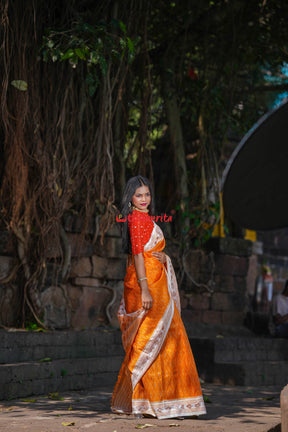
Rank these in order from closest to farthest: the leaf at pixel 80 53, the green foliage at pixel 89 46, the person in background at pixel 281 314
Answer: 1. the leaf at pixel 80 53
2. the green foliage at pixel 89 46
3. the person in background at pixel 281 314

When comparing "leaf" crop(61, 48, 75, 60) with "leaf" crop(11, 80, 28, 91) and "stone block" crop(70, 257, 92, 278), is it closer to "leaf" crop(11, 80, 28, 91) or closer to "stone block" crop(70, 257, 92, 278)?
"leaf" crop(11, 80, 28, 91)

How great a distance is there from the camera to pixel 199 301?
8477 millimetres

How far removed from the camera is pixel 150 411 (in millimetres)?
3979

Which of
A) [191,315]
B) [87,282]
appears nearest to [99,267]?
[87,282]

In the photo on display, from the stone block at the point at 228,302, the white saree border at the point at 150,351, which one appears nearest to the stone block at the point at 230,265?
the stone block at the point at 228,302

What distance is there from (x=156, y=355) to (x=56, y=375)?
1.73m

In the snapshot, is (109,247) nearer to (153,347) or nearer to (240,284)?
(240,284)

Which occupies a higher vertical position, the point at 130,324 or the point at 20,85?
the point at 20,85

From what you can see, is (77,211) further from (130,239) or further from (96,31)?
(130,239)

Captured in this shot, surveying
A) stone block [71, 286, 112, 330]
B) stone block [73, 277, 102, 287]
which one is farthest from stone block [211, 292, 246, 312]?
stone block [73, 277, 102, 287]

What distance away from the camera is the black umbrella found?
3.38 metres

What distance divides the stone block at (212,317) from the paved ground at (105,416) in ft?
9.23

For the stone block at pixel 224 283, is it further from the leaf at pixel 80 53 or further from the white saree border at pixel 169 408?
the white saree border at pixel 169 408

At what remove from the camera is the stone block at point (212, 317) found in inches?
335
